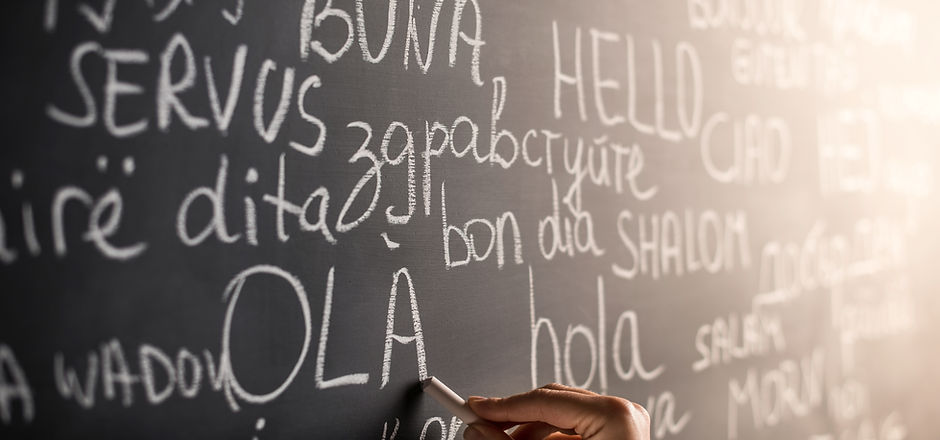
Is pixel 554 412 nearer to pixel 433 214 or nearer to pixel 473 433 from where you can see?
pixel 473 433

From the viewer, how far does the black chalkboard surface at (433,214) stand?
73 cm

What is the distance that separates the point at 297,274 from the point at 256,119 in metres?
0.18

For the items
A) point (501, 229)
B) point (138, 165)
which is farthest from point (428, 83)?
point (138, 165)

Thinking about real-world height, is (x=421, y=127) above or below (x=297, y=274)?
above

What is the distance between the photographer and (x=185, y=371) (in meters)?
0.79

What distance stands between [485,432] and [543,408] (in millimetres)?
77

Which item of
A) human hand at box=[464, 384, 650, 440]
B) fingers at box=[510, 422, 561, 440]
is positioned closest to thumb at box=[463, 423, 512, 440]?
human hand at box=[464, 384, 650, 440]

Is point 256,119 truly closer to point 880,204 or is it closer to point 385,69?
point 385,69

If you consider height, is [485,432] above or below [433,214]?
below

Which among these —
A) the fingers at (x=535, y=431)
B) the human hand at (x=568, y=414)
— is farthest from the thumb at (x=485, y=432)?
the fingers at (x=535, y=431)

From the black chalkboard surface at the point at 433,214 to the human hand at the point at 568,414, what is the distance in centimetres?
8

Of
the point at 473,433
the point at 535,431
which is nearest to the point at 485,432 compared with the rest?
the point at 473,433

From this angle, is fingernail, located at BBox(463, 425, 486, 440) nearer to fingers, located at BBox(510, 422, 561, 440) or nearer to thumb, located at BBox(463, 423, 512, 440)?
thumb, located at BBox(463, 423, 512, 440)

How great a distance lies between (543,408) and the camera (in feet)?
3.10
